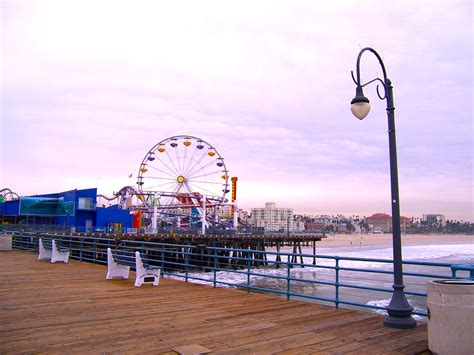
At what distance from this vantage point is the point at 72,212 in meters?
51.1

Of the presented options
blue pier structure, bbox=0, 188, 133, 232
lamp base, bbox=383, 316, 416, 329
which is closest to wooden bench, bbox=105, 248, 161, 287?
lamp base, bbox=383, 316, 416, 329

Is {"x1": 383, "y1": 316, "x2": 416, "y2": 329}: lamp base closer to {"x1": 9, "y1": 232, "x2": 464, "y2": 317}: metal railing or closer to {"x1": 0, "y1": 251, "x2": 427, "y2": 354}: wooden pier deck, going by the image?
{"x1": 0, "y1": 251, "x2": 427, "y2": 354}: wooden pier deck

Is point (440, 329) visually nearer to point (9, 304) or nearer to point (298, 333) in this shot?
point (298, 333)

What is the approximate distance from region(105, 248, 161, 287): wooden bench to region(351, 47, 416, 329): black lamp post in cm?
589

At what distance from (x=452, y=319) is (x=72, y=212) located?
1988 inches

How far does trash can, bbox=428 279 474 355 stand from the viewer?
16.8 ft

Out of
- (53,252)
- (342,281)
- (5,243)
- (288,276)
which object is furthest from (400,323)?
(342,281)

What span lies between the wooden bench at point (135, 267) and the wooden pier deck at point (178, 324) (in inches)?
21.9

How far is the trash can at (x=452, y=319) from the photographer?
5105 millimetres

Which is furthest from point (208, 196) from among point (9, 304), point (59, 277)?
point (9, 304)

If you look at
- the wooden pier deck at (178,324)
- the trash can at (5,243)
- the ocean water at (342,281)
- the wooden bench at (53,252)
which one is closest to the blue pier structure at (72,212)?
the ocean water at (342,281)

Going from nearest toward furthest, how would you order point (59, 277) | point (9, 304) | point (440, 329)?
1. point (440, 329)
2. point (9, 304)
3. point (59, 277)

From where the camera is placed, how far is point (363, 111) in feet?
23.4

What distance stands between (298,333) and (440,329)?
6.10 feet
